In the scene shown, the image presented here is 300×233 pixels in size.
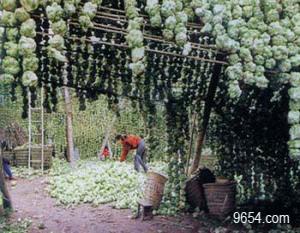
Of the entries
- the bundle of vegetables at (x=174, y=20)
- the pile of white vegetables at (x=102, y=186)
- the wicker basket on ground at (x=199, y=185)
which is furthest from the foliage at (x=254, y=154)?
the bundle of vegetables at (x=174, y=20)

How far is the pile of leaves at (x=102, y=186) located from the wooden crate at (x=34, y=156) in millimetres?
1684

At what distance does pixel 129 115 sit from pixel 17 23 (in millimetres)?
10120

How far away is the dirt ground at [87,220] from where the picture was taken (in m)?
6.76

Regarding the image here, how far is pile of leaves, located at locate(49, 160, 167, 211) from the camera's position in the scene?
858 cm

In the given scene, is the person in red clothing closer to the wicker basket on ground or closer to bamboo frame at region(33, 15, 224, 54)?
the wicker basket on ground

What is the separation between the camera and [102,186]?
930 cm

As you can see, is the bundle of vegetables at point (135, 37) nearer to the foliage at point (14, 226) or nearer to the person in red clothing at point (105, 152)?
the foliage at point (14, 226)

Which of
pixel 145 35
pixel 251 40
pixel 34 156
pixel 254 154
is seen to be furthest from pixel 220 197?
pixel 34 156

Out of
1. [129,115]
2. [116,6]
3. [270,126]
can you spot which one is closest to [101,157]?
[129,115]

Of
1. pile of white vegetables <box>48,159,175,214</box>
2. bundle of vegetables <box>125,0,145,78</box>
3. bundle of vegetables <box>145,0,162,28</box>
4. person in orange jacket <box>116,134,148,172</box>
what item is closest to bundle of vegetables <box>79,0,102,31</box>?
bundle of vegetables <box>125,0,145,78</box>

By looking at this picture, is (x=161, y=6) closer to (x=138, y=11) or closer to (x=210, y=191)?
(x=138, y=11)

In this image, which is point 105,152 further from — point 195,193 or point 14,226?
point 14,226

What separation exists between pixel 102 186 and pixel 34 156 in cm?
396

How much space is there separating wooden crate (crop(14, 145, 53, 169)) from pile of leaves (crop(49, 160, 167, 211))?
1684 millimetres
